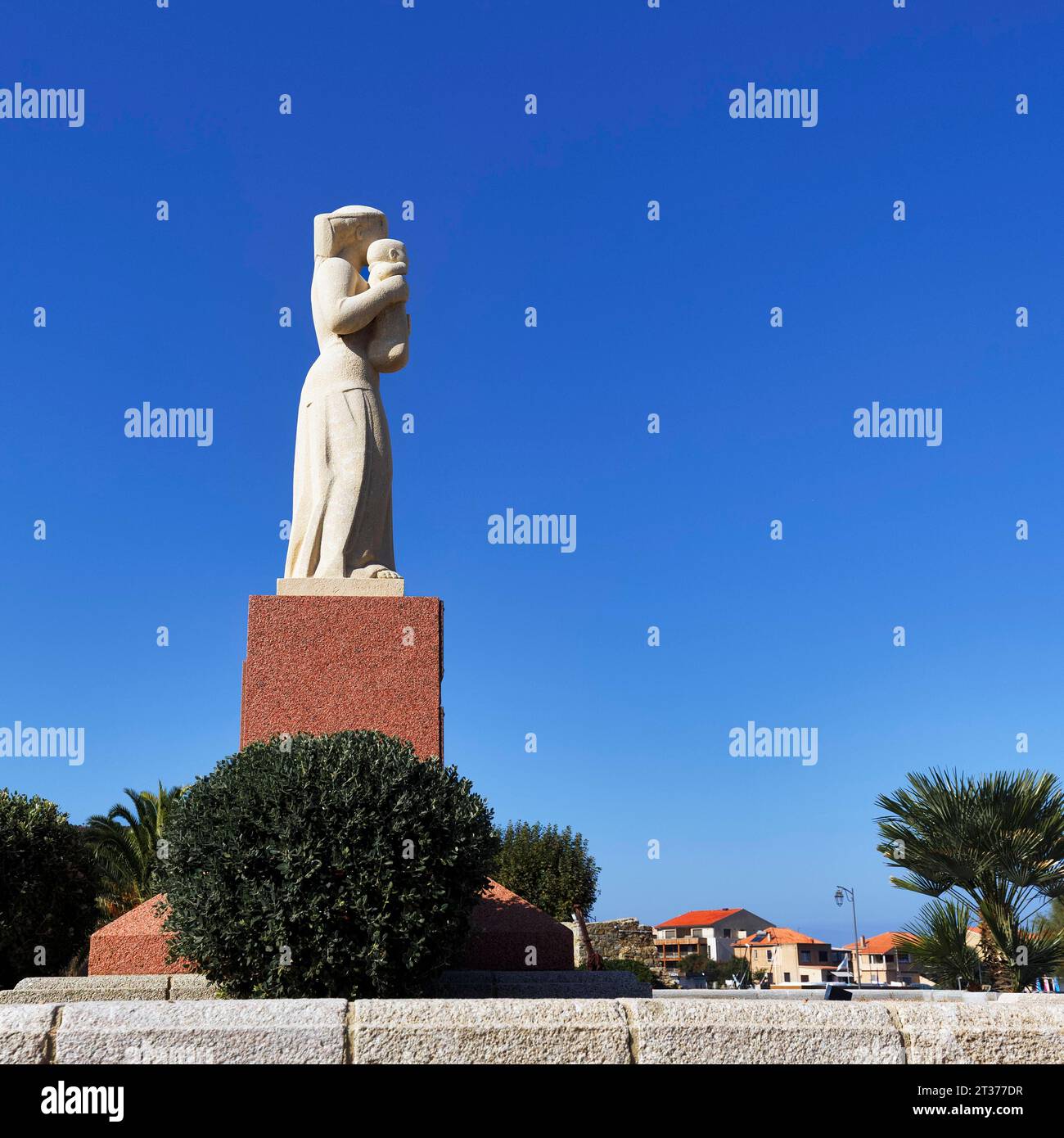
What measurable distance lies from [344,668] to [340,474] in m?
1.83

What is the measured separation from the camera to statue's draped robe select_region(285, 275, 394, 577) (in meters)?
9.99

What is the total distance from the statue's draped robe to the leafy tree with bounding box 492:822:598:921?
518 inches

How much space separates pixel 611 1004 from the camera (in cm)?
436

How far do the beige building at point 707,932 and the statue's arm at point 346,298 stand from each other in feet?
200

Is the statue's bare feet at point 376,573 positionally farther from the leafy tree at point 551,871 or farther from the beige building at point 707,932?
the beige building at point 707,932

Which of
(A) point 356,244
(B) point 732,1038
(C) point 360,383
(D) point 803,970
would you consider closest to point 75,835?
(C) point 360,383

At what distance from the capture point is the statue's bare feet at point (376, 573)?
9818 mm

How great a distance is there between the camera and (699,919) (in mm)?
74250

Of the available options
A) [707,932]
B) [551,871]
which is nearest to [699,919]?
[707,932]

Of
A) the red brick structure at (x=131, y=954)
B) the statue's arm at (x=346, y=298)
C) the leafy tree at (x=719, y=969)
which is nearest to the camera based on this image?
the red brick structure at (x=131, y=954)

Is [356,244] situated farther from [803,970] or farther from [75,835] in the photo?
[803,970]

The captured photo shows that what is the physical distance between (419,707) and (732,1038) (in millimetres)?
5365

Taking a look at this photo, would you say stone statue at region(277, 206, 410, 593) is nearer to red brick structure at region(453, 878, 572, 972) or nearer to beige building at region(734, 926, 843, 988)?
red brick structure at region(453, 878, 572, 972)
